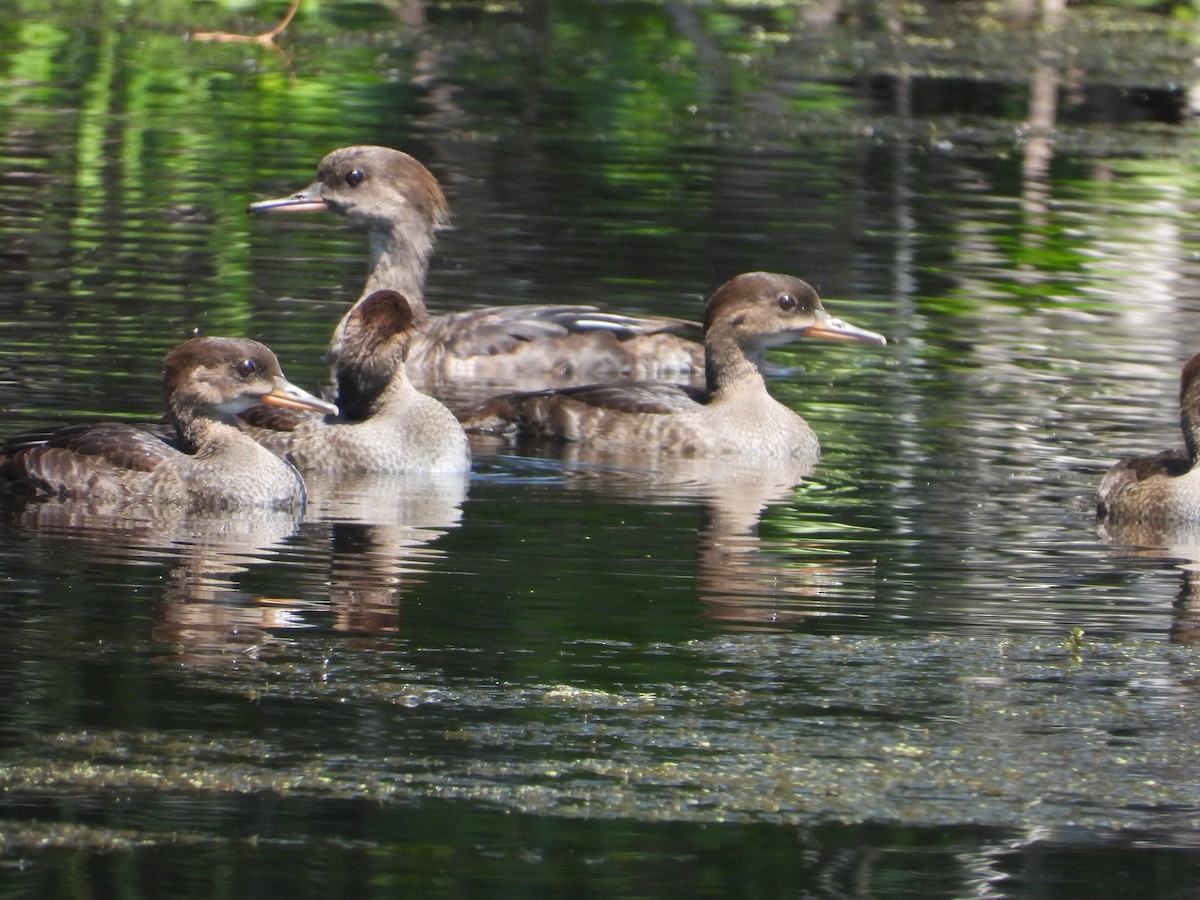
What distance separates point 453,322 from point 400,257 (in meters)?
1.00

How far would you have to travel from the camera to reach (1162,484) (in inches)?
441

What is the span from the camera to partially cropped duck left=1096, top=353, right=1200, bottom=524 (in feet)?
36.5

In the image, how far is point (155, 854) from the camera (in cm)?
633

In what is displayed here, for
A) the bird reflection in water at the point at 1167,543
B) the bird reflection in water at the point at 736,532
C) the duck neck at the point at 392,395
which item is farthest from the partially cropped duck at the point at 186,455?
the bird reflection in water at the point at 1167,543

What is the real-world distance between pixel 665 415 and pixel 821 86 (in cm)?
1605

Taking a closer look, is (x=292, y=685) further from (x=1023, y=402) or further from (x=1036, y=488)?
(x=1023, y=402)

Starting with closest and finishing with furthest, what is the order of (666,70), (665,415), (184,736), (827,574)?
(184,736), (827,574), (665,415), (666,70)

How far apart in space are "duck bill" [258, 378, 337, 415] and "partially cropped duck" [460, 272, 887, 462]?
2043 mm

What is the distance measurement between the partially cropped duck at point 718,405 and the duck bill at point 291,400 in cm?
204

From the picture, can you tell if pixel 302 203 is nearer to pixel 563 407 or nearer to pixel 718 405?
pixel 563 407

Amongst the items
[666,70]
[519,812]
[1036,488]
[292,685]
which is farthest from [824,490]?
[666,70]

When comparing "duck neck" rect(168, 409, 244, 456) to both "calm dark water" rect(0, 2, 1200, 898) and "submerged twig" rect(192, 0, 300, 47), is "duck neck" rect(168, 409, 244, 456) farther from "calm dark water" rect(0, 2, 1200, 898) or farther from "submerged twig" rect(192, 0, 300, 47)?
"submerged twig" rect(192, 0, 300, 47)

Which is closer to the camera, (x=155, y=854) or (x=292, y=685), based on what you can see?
(x=155, y=854)

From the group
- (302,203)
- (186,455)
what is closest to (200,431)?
(186,455)
